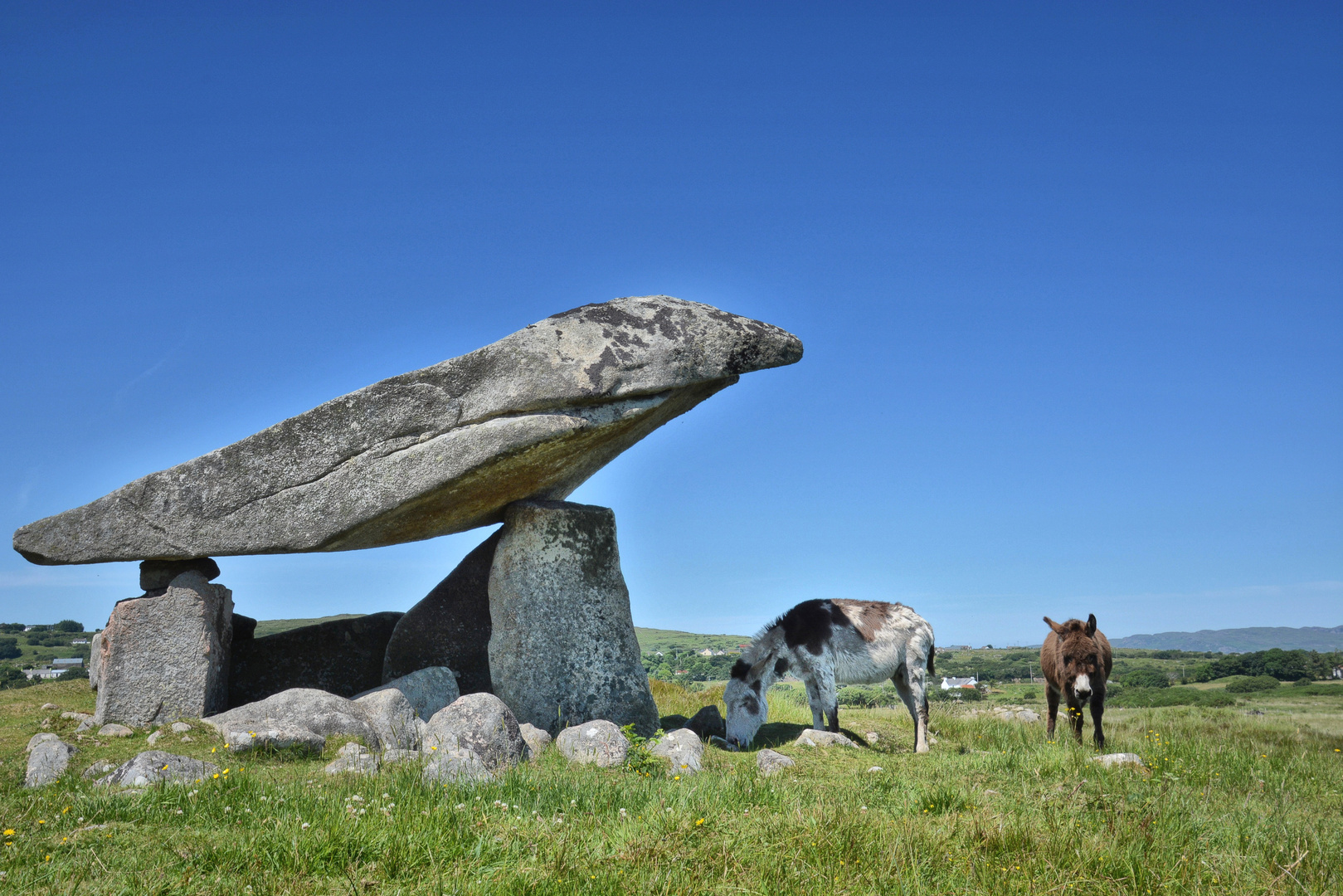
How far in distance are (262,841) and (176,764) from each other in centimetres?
276

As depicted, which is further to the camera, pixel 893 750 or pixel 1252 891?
pixel 893 750

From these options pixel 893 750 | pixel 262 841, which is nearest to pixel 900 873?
pixel 262 841

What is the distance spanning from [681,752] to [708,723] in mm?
3247

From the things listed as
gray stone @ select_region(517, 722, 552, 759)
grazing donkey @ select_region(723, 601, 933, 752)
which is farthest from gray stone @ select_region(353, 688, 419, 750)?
grazing donkey @ select_region(723, 601, 933, 752)

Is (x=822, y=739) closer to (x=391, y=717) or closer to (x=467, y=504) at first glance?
(x=391, y=717)

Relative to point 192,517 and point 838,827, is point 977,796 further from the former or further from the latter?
point 192,517

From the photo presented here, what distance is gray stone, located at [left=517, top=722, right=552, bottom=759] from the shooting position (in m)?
9.77

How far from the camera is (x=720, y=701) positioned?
15.8m

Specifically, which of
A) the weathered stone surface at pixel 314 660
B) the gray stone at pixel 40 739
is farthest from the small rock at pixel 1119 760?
the weathered stone surface at pixel 314 660

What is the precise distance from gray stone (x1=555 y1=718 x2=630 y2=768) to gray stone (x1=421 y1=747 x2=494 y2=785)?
1.43 m

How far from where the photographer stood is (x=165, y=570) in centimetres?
1209

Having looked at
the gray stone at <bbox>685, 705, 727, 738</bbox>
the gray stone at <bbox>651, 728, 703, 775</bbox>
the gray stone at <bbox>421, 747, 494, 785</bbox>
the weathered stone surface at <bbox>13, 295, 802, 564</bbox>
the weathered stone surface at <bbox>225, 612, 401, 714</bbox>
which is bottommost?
the gray stone at <bbox>685, 705, 727, 738</bbox>

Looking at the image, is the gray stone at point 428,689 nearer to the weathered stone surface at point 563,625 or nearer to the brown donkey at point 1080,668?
the weathered stone surface at point 563,625

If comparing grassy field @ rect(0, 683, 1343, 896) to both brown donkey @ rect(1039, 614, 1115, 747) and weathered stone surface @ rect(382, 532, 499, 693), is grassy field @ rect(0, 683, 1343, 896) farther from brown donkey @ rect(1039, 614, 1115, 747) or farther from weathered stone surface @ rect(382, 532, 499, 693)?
weathered stone surface @ rect(382, 532, 499, 693)
